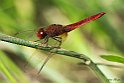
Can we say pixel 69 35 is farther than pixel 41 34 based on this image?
Yes

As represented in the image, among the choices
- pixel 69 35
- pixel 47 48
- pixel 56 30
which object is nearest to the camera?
pixel 47 48

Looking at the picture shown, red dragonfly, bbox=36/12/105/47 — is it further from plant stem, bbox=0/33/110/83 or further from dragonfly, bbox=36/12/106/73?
plant stem, bbox=0/33/110/83

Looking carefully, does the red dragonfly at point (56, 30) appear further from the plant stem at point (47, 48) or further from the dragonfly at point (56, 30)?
the plant stem at point (47, 48)

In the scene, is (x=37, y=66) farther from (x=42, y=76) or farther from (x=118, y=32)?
(x=118, y=32)

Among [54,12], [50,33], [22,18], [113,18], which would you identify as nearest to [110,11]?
[113,18]

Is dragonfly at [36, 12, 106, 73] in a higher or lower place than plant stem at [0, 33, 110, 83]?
higher

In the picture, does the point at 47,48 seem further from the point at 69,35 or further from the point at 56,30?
the point at 69,35

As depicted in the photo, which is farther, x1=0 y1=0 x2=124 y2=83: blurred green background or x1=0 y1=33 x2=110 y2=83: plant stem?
x1=0 y1=0 x2=124 y2=83: blurred green background

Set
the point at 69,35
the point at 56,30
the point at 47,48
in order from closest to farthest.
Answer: the point at 47,48 → the point at 56,30 → the point at 69,35

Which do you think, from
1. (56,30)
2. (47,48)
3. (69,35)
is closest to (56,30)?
(56,30)

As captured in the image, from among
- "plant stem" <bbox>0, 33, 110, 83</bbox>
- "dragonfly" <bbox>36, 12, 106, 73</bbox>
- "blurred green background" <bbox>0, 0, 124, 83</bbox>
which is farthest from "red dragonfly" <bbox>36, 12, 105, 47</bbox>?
"blurred green background" <bbox>0, 0, 124, 83</bbox>
